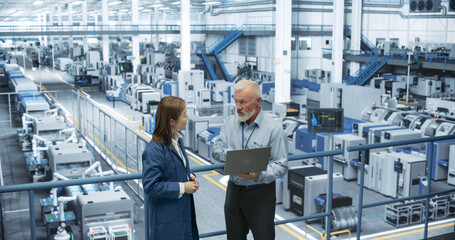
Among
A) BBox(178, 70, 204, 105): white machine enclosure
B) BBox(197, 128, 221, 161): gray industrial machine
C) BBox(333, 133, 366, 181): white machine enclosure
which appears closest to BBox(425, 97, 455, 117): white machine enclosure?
BBox(333, 133, 366, 181): white machine enclosure

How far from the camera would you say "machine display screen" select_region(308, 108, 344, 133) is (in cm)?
1386

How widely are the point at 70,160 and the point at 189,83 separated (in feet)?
59.0

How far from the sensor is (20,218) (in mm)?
13766

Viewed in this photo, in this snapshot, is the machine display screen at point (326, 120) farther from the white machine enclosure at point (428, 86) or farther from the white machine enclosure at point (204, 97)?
the white machine enclosure at point (428, 86)

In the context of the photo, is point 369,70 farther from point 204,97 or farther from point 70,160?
point 70,160

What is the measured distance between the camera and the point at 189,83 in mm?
31688

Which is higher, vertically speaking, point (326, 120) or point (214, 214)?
point (326, 120)

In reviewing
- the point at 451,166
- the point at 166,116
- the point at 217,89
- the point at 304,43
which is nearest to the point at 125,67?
the point at 217,89

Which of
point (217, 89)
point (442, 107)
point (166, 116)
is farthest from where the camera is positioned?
point (217, 89)

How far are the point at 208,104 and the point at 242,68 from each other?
1375 centimetres

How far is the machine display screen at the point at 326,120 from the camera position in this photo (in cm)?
1386

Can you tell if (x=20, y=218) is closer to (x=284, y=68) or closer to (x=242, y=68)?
(x=284, y=68)

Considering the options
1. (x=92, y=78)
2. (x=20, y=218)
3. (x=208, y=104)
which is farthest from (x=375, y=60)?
(x=20, y=218)

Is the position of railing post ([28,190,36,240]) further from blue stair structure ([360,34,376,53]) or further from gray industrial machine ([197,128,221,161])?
blue stair structure ([360,34,376,53])
